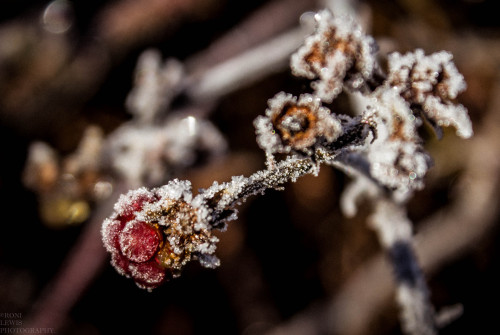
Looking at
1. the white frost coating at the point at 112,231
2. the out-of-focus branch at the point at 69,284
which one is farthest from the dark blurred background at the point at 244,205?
the white frost coating at the point at 112,231

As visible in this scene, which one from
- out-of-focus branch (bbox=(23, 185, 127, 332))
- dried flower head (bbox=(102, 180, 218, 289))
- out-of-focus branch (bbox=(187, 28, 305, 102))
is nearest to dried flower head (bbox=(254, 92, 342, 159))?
dried flower head (bbox=(102, 180, 218, 289))

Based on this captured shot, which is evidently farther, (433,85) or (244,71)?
(244,71)

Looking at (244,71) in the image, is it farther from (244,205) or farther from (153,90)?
(244,205)

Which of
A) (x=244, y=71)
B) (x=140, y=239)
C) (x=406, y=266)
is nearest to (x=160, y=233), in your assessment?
(x=140, y=239)

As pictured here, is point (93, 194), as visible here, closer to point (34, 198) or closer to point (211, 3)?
point (34, 198)

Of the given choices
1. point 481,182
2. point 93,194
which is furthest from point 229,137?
point 481,182
